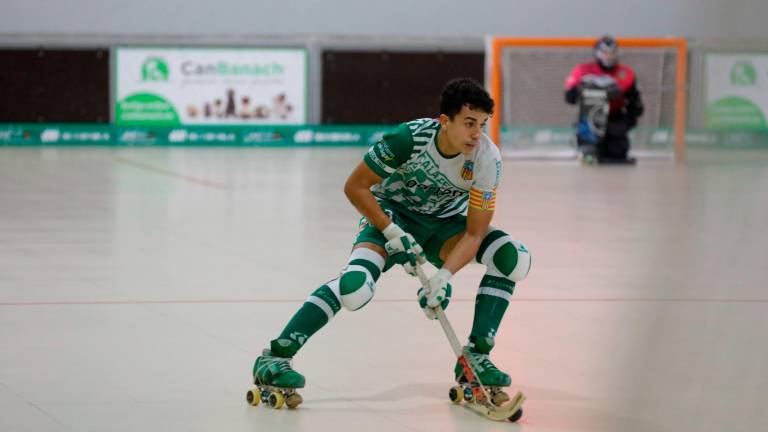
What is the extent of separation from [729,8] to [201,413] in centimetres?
204

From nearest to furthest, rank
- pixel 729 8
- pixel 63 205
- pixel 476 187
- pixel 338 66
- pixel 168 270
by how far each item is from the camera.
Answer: pixel 729 8
pixel 476 187
pixel 168 270
pixel 63 205
pixel 338 66

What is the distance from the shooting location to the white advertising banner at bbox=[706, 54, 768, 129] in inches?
742

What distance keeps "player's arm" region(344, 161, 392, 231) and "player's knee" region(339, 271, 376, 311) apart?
201 mm

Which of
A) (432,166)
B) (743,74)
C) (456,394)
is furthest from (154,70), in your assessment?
(456,394)

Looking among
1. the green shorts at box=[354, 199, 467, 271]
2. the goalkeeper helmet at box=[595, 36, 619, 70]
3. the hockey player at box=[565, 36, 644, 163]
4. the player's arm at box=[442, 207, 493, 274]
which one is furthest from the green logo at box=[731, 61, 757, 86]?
the player's arm at box=[442, 207, 493, 274]

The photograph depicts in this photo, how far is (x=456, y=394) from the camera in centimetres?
438

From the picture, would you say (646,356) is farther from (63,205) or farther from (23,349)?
(63,205)

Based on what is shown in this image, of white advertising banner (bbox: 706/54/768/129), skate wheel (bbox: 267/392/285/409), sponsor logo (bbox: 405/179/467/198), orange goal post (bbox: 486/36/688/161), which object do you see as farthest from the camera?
white advertising banner (bbox: 706/54/768/129)

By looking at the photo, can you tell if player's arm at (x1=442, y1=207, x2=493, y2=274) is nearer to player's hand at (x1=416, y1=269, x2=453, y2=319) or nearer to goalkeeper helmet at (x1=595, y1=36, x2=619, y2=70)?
player's hand at (x1=416, y1=269, x2=453, y2=319)

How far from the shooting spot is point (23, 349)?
5.11 m

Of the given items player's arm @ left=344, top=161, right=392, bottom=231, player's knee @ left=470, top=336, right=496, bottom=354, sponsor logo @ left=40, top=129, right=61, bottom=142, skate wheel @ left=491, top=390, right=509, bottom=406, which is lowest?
sponsor logo @ left=40, top=129, right=61, bottom=142

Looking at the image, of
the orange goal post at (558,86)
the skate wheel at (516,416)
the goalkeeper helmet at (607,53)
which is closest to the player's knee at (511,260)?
the skate wheel at (516,416)

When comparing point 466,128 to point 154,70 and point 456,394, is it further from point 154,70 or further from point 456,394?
point 154,70

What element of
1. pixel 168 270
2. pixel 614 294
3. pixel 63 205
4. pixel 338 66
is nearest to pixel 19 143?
pixel 338 66
